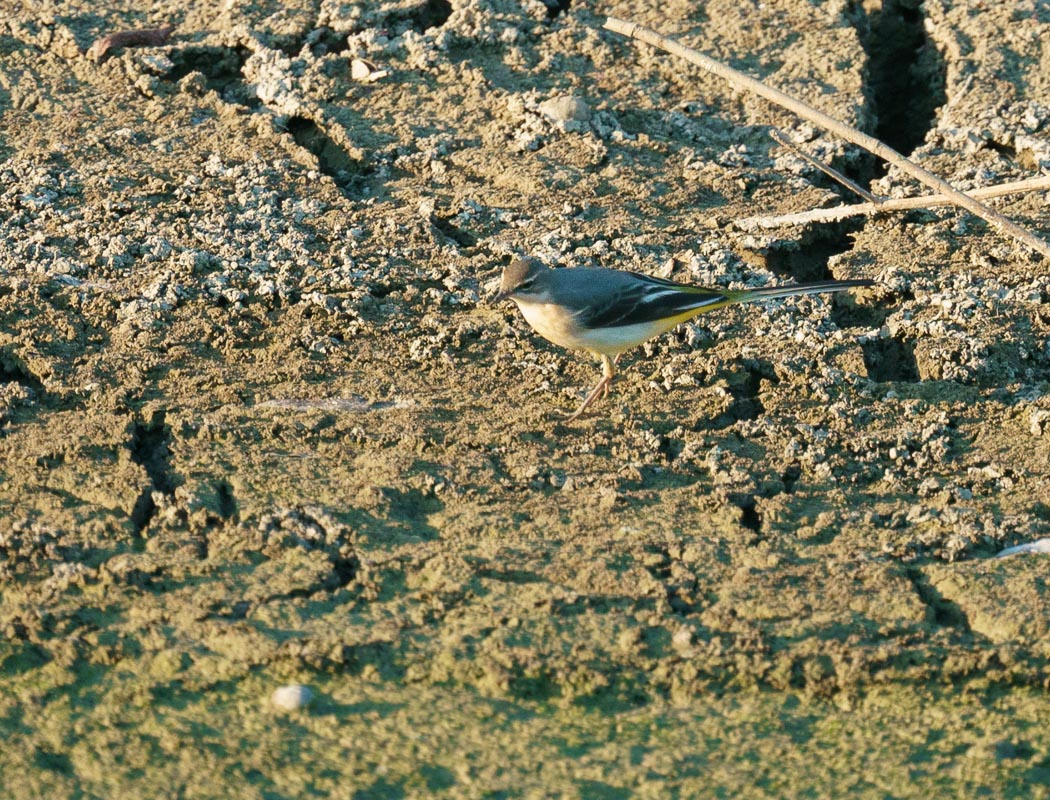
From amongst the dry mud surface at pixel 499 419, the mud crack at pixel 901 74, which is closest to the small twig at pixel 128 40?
the dry mud surface at pixel 499 419

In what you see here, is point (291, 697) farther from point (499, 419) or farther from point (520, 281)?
point (520, 281)

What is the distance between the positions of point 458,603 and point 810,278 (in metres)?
3.07

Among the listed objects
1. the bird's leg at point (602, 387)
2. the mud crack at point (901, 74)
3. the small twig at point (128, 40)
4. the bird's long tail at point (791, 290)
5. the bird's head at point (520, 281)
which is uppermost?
the small twig at point (128, 40)

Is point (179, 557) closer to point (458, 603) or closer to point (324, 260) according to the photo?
point (458, 603)

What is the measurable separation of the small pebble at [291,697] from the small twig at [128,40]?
491 cm

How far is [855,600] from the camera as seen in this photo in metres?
4.59

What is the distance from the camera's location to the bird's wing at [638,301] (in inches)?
226

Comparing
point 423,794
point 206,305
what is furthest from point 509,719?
point 206,305

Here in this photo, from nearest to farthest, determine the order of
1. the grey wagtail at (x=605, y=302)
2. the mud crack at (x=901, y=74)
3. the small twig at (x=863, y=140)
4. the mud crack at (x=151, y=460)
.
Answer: the mud crack at (x=151, y=460) → the grey wagtail at (x=605, y=302) → the small twig at (x=863, y=140) → the mud crack at (x=901, y=74)

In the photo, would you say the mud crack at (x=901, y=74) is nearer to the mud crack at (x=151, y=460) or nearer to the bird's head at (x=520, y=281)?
the bird's head at (x=520, y=281)

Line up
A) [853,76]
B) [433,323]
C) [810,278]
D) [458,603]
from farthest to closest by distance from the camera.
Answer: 1. [853,76]
2. [810,278]
3. [433,323]
4. [458,603]

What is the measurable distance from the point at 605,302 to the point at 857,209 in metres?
1.56

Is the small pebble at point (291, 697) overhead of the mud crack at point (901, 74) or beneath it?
beneath

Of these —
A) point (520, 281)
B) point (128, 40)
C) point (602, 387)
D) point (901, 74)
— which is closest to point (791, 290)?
point (602, 387)
